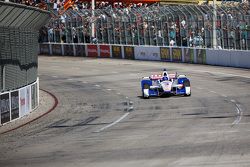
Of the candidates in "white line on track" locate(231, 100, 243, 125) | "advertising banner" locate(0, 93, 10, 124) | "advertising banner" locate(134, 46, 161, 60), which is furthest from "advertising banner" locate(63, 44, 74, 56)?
"advertising banner" locate(0, 93, 10, 124)

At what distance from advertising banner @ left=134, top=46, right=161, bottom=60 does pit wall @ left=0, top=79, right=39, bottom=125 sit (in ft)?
93.5

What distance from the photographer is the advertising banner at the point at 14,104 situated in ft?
90.6

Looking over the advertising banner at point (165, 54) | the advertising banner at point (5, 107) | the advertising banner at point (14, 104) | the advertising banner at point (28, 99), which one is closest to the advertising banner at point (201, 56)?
the advertising banner at point (165, 54)

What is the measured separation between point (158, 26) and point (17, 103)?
30957 millimetres

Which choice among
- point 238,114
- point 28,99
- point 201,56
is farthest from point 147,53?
point 238,114

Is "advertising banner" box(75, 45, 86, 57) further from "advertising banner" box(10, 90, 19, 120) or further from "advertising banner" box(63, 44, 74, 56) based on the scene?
"advertising banner" box(10, 90, 19, 120)

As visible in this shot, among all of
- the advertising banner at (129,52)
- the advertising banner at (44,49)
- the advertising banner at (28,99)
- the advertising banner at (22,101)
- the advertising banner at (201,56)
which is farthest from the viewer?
the advertising banner at (44,49)

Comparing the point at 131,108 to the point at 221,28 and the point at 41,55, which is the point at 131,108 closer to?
the point at 221,28

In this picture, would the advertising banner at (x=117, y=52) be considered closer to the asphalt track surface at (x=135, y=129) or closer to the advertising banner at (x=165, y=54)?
the advertising banner at (x=165, y=54)

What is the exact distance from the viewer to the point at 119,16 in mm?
61188

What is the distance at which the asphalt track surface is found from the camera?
17.7 meters

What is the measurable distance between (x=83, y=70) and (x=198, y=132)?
33.3m

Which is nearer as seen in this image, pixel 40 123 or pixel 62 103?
pixel 40 123

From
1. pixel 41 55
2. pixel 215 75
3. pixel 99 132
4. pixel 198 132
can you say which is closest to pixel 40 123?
pixel 99 132
